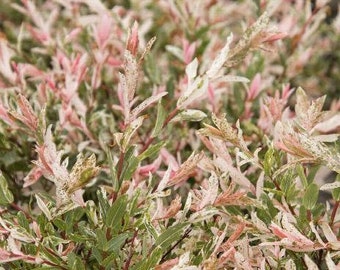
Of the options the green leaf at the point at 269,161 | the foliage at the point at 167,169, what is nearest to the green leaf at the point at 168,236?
the foliage at the point at 167,169

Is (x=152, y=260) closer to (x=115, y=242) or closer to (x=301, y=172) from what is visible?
(x=115, y=242)

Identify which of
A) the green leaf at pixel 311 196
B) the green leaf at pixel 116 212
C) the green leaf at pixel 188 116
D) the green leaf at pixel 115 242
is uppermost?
the green leaf at pixel 116 212

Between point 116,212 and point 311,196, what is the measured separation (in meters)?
0.46

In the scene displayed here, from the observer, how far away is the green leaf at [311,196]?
1.41 m

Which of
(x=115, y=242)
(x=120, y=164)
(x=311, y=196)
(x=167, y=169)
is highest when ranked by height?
(x=120, y=164)

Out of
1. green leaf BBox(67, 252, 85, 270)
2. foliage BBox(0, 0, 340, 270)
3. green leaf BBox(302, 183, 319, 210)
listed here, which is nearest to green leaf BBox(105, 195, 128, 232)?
foliage BBox(0, 0, 340, 270)

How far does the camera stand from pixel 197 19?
2.40 m

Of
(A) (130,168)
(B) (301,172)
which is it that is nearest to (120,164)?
(A) (130,168)

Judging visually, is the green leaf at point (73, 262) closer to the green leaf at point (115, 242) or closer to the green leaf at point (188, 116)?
the green leaf at point (115, 242)

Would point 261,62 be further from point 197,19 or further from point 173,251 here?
point 173,251

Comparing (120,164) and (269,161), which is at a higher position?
(120,164)

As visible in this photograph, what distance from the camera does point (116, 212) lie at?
1.30 meters

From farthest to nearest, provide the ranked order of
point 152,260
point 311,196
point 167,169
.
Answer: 1. point 167,169
2. point 311,196
3. point 152,260

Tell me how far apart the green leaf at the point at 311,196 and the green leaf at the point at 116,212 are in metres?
0.43
